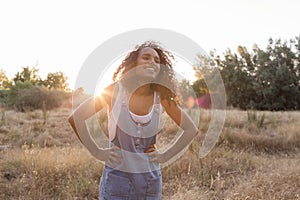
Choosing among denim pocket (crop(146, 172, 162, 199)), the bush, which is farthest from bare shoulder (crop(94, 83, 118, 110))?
the bush

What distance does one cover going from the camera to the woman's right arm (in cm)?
155

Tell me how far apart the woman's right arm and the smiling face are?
0.65ft

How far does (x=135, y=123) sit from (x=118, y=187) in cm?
34

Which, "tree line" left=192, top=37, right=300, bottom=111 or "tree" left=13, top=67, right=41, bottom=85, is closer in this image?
"tree line" left=192, top=37, right=300, bottom=111

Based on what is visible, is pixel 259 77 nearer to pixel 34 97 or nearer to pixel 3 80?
pixel 34 97

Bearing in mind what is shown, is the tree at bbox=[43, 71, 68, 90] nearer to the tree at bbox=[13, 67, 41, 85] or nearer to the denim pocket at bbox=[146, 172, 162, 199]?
the tree at bbox=[13, 67, 41, 85]

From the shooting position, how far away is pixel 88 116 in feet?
5.13

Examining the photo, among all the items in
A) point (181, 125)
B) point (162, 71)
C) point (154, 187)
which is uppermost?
point (162, 71)

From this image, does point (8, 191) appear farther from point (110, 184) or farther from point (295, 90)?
point (295, 90)

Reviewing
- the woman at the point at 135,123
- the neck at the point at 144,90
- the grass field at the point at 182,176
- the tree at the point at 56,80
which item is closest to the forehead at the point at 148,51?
the woman at the point at 135,123

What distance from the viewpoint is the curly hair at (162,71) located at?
5.90 ft

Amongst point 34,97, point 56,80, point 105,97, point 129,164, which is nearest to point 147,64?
point 105,97

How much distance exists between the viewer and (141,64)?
1.74m

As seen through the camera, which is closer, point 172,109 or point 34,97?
point 172,109
